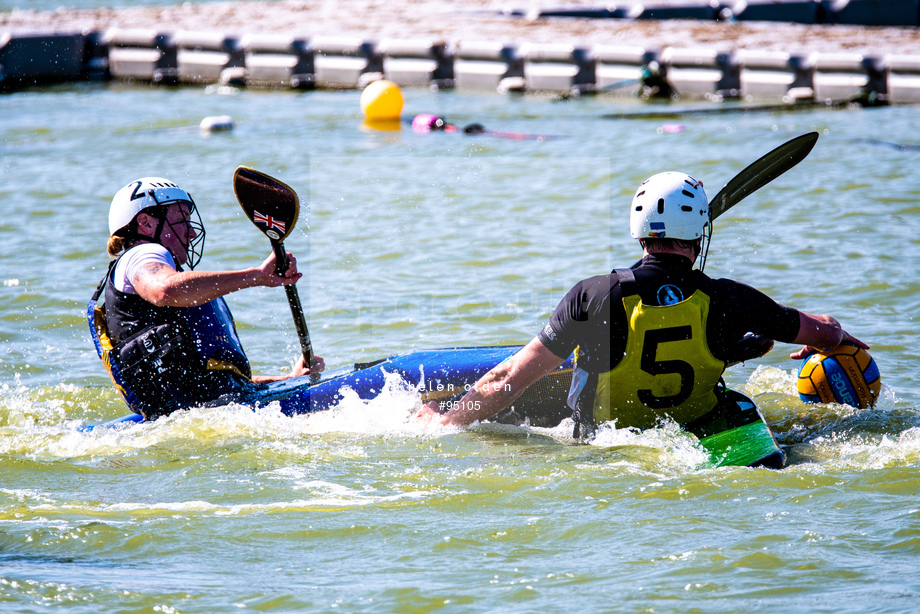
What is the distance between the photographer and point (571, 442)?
4.48m

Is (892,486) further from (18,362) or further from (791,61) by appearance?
(791,61)

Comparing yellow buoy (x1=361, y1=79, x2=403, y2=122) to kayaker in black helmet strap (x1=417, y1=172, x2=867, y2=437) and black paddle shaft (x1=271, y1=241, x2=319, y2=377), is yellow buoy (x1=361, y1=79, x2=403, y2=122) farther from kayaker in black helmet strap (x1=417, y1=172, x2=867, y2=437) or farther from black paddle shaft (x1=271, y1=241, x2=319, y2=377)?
kayaker in black helmet strap (x1=417, y1=172, x2=867, y2=437)

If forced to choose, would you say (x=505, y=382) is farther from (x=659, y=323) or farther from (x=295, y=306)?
(x=295, y=306)

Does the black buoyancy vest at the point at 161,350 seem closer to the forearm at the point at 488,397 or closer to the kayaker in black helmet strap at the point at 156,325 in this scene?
the kayaker in black helmet strap at the point at 156,325

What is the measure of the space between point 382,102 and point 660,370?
9.42 meters

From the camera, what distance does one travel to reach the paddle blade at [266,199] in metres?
4.70

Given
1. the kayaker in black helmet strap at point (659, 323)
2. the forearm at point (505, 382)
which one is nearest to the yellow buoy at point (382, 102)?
the forearm at point (505, 382)

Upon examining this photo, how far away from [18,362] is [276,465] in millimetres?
2658

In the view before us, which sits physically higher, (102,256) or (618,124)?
(618,124)

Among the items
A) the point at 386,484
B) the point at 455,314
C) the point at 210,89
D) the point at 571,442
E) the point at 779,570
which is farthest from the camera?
the point at 210,89

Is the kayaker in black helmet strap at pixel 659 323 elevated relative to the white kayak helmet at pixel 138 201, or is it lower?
lower

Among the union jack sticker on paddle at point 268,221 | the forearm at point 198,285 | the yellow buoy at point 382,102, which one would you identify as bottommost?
the forearm at point 198,285

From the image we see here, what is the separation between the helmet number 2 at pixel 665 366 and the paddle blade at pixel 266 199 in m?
1.75

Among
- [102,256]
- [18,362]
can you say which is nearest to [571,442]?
[18,362]
